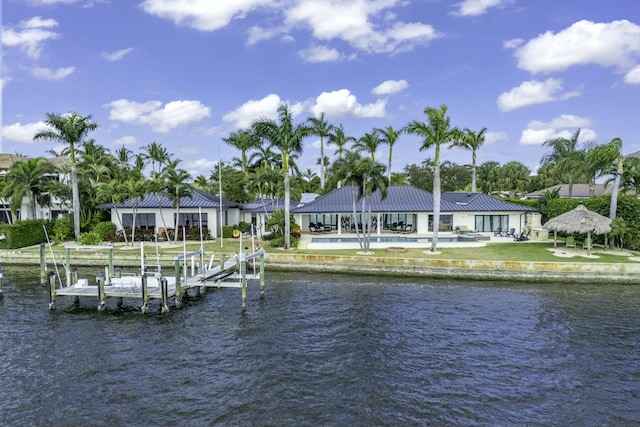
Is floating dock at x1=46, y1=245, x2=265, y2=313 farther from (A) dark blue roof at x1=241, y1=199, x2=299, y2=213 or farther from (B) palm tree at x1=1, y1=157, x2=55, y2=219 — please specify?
(B) palm tree at x1=1, y1=157, x2=55, y2=219

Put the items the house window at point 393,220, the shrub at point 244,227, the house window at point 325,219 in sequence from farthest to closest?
the house window at point 325,219 < the shrub at point 244,227 < the house window at point 393,220

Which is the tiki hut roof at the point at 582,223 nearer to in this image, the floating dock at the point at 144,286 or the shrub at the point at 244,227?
the floating dock at the point at 144,286

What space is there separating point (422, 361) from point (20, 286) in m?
23.1

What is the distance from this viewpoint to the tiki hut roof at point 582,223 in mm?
26266

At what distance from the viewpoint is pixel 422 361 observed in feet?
42.8

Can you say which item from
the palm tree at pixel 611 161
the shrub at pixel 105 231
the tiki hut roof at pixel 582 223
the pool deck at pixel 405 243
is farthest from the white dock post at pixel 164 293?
the palm tree at pixel 611 161

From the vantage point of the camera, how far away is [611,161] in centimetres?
2731

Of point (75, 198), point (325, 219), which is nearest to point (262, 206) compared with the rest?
point (325, 219)

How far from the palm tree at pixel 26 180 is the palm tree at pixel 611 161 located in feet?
144

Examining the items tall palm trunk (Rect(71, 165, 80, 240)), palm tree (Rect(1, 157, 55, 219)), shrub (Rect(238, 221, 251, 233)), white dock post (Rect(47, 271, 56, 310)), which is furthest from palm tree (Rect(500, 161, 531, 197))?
white dock post (Rect(47, 271, 56, 310))

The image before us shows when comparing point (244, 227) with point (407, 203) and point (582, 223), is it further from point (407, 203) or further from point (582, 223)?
point (582, 223)

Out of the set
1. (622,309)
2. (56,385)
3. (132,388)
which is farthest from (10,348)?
(622,309)

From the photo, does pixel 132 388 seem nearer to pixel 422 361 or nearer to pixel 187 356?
pixel 187 356

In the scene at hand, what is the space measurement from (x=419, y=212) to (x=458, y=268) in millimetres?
13767
